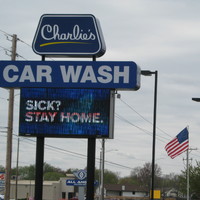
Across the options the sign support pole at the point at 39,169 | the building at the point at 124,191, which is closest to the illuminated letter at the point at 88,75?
the sign support pole at the point at 39,169

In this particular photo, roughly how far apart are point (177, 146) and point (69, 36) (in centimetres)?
1928

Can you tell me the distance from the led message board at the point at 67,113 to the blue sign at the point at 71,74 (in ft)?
1.43

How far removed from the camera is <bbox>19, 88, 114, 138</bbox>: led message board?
2038 centimetres

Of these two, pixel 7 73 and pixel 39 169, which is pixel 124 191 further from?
pixel 7 73

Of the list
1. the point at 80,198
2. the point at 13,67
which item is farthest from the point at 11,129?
the point at 13,67

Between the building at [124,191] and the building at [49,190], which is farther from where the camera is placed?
the building at [124,191]

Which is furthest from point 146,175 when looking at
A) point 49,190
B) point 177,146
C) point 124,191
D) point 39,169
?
point 39,169

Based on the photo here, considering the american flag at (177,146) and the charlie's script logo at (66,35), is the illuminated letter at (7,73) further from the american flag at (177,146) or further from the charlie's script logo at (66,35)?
the american flag at (177,146)

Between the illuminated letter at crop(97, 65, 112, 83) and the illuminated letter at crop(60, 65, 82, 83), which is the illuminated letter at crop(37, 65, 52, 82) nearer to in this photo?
the illuminated letter at crop(60, 65, 82, 83)

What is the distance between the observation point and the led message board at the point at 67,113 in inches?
802

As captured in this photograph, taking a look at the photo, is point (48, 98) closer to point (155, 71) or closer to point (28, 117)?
point (28, 117)

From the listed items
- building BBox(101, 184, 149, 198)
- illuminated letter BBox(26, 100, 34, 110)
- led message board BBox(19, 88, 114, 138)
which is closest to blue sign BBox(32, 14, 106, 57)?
led message board BBox(19, 88, 114, 138)

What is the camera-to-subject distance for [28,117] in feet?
68.5

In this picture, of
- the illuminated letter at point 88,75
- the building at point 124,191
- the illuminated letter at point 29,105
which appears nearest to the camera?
the illuminated letter at point 29,105
